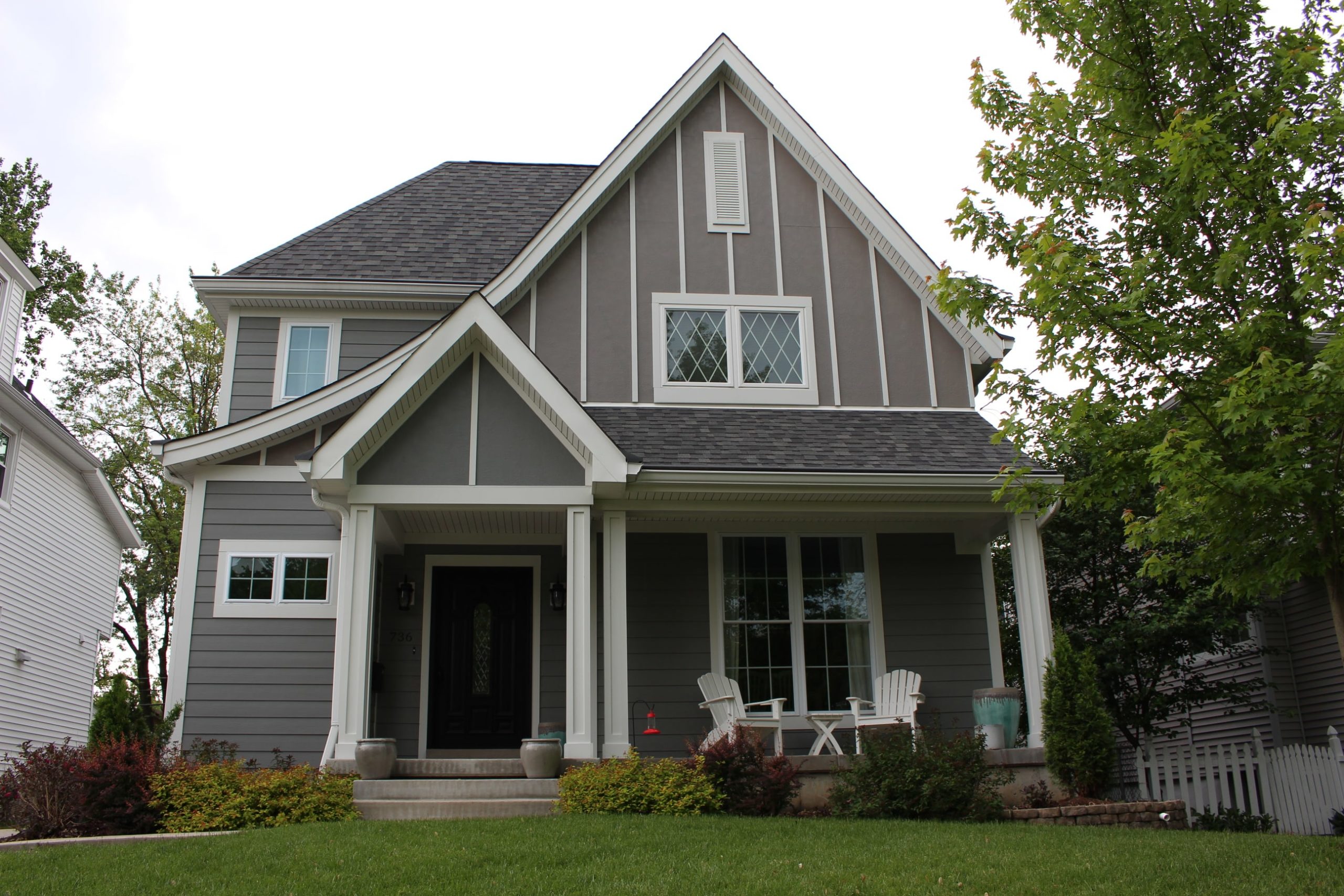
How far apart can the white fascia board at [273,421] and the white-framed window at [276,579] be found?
0.96 meters

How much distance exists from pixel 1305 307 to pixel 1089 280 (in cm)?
135

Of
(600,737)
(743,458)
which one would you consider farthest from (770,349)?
(600,737)

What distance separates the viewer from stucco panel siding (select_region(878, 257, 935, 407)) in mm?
11508

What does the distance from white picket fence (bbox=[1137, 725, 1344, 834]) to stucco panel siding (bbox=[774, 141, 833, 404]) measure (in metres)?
5.12

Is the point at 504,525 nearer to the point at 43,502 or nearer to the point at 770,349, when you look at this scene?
the point at 770,349

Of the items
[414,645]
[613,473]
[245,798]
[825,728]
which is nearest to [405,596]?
[414,645]

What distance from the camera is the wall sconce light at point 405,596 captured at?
10.6 metres

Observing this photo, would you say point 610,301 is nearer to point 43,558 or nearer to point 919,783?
point 919,783

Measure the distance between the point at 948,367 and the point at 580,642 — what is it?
18.1 ft

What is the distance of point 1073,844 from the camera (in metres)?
6.41

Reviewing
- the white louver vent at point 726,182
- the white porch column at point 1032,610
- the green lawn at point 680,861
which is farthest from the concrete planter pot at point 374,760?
the white louver vent at point 726,182

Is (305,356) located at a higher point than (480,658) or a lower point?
higher

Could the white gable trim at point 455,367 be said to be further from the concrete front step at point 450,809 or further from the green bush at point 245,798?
the concrete front step at point 450,809

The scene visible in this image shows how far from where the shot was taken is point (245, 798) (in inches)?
298
